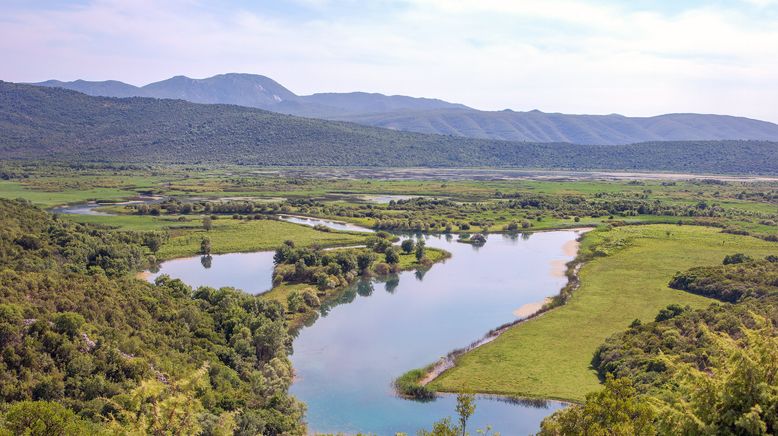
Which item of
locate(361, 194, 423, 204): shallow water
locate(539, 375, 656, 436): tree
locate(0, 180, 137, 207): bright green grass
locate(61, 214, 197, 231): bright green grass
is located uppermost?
locate(539, 375, 656, 436): tree

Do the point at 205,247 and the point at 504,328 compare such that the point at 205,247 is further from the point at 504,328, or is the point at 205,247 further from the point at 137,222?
the point at 504,328

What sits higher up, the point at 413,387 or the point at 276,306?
the point at 276,306

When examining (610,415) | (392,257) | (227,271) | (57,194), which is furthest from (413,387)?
(57,194)

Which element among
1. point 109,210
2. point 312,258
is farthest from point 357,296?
point 109,210

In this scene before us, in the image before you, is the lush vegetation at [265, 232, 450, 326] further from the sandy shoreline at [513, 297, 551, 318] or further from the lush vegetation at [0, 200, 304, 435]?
the sandy shoreline at [513, 297, 551, 318]

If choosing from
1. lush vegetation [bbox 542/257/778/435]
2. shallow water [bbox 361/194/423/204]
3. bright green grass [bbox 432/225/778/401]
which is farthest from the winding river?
shallow water [bbox 361/194/423/204]
